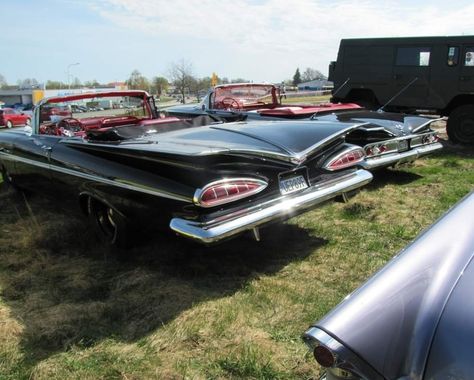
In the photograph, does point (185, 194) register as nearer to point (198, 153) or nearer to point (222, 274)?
point (198, 153)

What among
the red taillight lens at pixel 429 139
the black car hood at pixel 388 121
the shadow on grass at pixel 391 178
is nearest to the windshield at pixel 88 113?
the black car hood at pixel 388 121

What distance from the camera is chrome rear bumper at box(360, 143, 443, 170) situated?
5270mm

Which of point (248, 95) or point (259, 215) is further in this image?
point (248, 95)

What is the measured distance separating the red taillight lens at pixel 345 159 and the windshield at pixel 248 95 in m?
3.70

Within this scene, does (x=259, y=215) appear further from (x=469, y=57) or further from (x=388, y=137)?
(x=469, y=57)

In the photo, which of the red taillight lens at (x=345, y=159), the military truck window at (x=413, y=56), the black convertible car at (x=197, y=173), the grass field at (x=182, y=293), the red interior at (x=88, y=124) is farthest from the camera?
the military truck window at (x=413, y=56)

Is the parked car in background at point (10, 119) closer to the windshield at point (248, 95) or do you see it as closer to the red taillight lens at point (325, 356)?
the windshield at point (248, 95)

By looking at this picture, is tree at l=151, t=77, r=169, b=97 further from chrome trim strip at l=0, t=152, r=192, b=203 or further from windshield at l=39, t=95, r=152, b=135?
chrome trim strip at l=0, t=152, r=192, b=203

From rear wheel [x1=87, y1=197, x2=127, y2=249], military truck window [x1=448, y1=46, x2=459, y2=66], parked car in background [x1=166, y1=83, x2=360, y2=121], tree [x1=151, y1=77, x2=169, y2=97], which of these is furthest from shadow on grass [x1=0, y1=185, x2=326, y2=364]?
tree [x1=151, y1=77, x2=169, y2=97]

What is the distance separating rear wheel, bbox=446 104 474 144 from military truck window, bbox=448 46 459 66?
0.93 metres

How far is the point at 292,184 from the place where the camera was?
3.42 metres

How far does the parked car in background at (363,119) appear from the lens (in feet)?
17.9

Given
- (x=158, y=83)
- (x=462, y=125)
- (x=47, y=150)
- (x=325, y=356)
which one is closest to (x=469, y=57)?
(x=462, y=125)

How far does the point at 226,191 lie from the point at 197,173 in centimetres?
22
